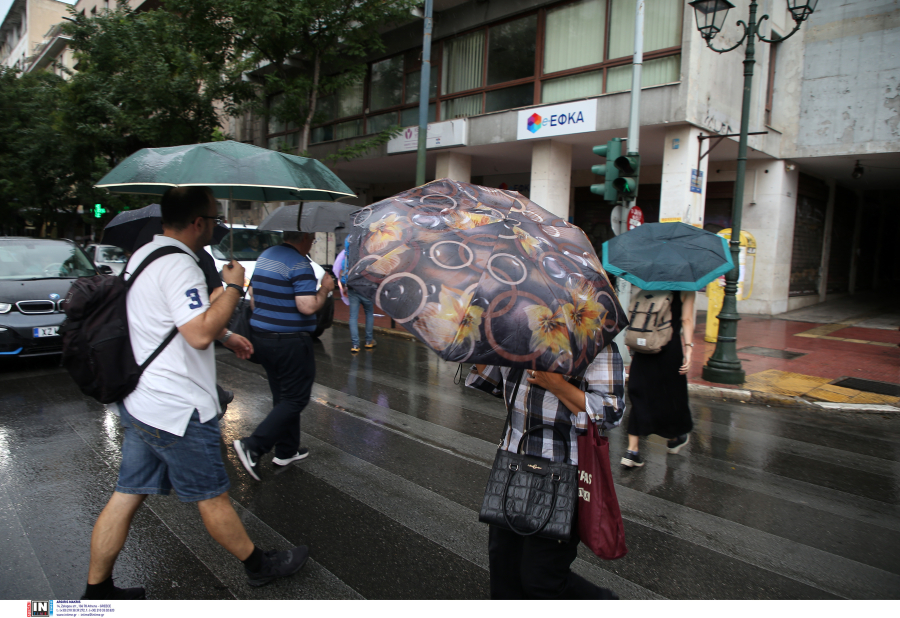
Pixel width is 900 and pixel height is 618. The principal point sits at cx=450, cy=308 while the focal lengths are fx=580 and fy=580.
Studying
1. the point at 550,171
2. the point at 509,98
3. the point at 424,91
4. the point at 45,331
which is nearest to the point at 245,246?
the point at 424,91

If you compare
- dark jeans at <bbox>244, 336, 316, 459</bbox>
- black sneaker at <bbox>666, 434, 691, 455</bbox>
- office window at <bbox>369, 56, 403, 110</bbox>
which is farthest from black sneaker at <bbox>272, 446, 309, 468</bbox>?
office window at <bbox>369, 56, 403, 110</bbox>

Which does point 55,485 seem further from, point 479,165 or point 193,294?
point 479,165

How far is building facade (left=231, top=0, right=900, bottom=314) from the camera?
467 inches

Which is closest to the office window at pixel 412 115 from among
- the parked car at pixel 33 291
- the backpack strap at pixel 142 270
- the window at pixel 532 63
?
the window at pixel 532 63

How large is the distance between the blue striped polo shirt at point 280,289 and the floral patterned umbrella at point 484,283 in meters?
2.25

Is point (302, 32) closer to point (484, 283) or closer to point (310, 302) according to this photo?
point (310, 302)

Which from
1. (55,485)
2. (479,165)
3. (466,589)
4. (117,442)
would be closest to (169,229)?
(466,589)

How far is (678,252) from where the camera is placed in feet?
14.3

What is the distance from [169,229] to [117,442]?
3.12m

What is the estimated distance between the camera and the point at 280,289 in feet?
13.6

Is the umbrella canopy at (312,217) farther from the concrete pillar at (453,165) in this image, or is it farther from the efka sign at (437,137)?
the concrete pillar at (453,165)

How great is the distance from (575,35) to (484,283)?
13.3 m

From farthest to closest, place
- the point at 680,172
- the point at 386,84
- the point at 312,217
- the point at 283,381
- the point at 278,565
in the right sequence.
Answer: the point at 386,84 → the point at 680,172 → the point at 312,217 → the point at 283,381 → the point at 278,565

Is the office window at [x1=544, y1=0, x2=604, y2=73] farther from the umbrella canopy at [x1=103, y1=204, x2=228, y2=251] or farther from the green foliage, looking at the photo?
the umbrella canopy at [x1=103, y1=204, x2=228, y2=251]
